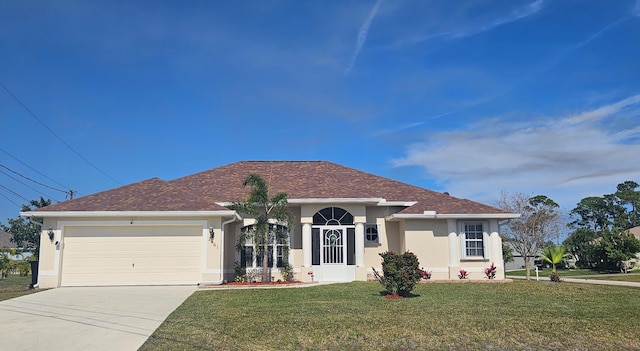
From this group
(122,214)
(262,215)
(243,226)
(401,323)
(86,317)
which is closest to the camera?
(401,323)

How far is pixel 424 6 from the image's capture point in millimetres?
14016

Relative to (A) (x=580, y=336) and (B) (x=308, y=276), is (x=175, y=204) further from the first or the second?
(A) (x=580, y=336)

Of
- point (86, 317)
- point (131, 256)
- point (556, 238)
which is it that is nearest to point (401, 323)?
point (86, 317)

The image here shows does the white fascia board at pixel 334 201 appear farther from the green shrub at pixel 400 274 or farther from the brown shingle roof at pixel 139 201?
the green shrub at pixel 400 274

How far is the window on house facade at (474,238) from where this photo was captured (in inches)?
734

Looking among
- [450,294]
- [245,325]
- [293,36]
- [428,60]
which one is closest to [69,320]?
[245,325]

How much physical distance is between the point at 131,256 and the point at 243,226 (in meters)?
Answer: 4.47

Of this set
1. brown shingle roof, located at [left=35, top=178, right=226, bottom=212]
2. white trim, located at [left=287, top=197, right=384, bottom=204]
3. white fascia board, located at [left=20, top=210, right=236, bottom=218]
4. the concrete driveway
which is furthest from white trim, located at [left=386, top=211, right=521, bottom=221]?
the concrete driveway

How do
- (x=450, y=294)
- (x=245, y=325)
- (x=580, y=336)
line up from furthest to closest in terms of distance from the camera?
(x=450, y=294), (x=245, y=325), (x=580, y=336)

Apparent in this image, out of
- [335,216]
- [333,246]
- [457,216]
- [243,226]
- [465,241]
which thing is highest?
[335,216]

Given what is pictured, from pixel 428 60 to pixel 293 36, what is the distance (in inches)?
198

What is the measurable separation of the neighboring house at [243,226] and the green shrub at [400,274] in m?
5.67

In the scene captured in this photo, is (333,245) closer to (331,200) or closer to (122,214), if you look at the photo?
(331,200)

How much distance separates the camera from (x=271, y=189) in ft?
65.4
